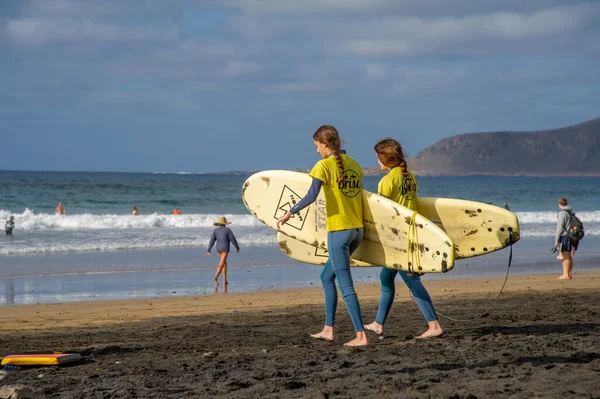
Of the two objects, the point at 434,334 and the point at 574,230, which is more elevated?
the point at 574,230

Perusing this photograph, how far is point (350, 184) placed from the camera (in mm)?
5824

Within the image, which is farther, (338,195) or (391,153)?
(391,153)

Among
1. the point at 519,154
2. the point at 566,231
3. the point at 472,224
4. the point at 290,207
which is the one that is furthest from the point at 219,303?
the point at 519,154

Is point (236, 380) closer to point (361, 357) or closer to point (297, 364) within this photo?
point (297, 364)

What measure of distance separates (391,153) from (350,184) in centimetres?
51

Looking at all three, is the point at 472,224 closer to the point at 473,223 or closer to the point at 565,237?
the point at 473,223

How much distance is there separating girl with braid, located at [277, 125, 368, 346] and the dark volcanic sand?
53 centimetres

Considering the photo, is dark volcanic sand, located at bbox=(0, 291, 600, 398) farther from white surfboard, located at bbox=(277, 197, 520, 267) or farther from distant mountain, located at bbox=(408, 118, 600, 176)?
distant mountain, located at bbox=(408, 118, 600, 176)

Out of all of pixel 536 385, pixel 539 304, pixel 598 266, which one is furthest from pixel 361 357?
pixel 598 266

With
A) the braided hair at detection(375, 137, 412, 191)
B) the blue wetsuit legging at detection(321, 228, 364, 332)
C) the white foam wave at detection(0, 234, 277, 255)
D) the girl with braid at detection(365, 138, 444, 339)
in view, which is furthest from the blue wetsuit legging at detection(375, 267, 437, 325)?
the white foam wave at detection(0, 234, 277, 255)

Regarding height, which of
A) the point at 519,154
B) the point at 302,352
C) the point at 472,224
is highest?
the point at 519,154

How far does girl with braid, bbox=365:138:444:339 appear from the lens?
20.1 feet

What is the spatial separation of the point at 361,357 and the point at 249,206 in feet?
8.06

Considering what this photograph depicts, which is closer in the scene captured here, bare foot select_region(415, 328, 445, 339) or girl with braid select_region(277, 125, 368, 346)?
girl with braid select_region(277, 125, 368, 346)
